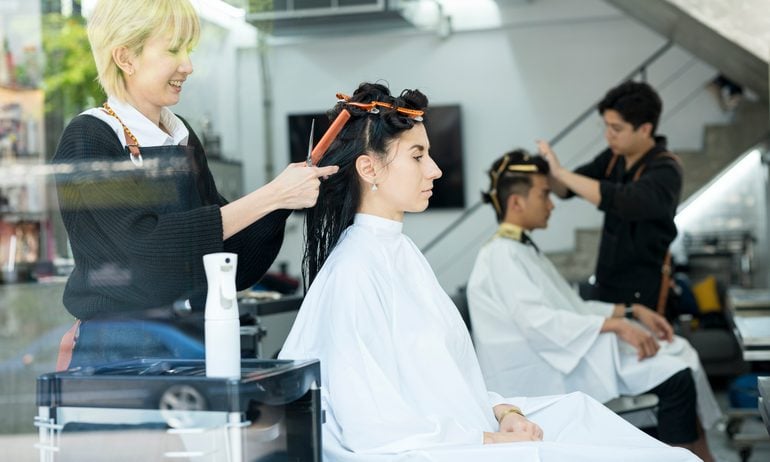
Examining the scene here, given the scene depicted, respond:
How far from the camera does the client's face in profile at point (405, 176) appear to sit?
1.95 m

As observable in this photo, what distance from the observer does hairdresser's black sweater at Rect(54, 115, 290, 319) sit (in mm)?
1659

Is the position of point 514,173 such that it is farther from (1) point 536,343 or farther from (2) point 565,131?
(2) point 565,131

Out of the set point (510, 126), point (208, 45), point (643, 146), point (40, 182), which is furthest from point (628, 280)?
point (510, 126)

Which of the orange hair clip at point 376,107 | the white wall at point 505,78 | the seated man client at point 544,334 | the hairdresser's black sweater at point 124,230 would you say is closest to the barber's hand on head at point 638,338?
the seated man client at point 544,334

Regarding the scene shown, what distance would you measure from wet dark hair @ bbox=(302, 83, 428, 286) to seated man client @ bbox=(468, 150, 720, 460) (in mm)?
1393

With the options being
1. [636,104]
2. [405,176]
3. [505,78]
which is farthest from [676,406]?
[505,78]

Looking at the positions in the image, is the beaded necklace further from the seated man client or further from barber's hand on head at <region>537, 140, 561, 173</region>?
barber's hand on head at <region>537, 140, 561, 173</region>

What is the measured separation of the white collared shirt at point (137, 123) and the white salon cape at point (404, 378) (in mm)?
388

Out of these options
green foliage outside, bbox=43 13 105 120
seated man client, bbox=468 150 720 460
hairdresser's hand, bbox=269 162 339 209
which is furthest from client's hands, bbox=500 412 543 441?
seated man client, bbox=468 150 720 460

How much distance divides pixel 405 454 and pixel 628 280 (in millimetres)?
2234

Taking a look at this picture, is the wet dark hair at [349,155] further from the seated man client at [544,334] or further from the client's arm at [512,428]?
the seated man client at [544,334]

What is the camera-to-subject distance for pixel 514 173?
3.38 metres

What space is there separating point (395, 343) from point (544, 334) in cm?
148

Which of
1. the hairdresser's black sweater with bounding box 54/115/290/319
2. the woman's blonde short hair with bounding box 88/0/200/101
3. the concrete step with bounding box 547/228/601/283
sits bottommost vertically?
the concrete step with bounding box 547/228/601/283
